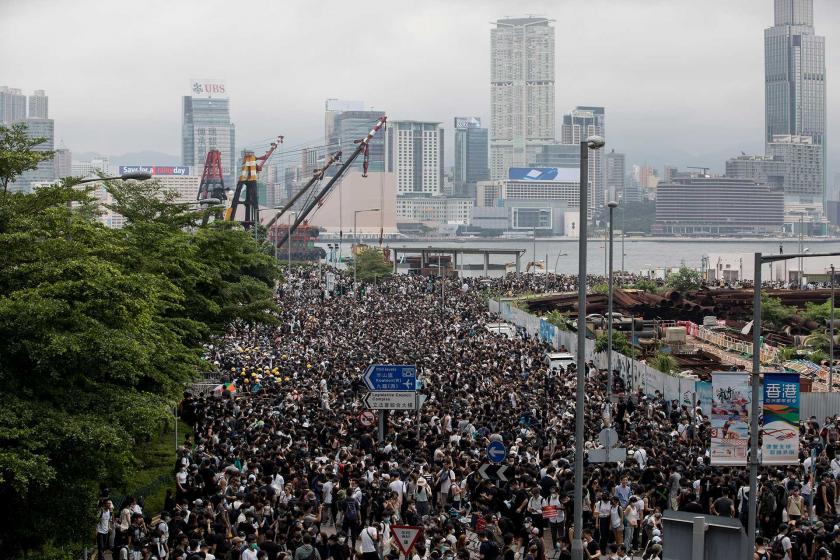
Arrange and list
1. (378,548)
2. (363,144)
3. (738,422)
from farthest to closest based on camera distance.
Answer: (363,144)
(738,422)
(378,548)

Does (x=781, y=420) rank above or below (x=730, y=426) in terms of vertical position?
above

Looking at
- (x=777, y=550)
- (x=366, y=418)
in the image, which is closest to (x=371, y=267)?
(x=366, y=418)

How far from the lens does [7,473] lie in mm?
15211

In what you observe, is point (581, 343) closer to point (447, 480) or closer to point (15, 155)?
point (447, 480)

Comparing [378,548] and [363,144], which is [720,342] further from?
[363,144]

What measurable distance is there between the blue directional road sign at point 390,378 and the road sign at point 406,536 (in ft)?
28.1

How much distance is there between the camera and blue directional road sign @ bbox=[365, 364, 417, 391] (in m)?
22.3

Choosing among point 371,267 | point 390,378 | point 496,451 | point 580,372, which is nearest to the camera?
point 580,372

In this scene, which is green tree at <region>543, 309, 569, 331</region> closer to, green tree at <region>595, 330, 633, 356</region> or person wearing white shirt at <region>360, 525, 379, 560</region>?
green tree at <region>595, 330, 633, 356</region>

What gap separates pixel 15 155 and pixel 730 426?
1182 cm

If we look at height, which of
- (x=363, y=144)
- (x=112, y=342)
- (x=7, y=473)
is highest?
(x=363, y=144)

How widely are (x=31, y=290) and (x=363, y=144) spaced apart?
107597 mm

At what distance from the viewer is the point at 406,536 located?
44.9ft

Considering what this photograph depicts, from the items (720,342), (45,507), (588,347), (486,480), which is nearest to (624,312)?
(720,342)
